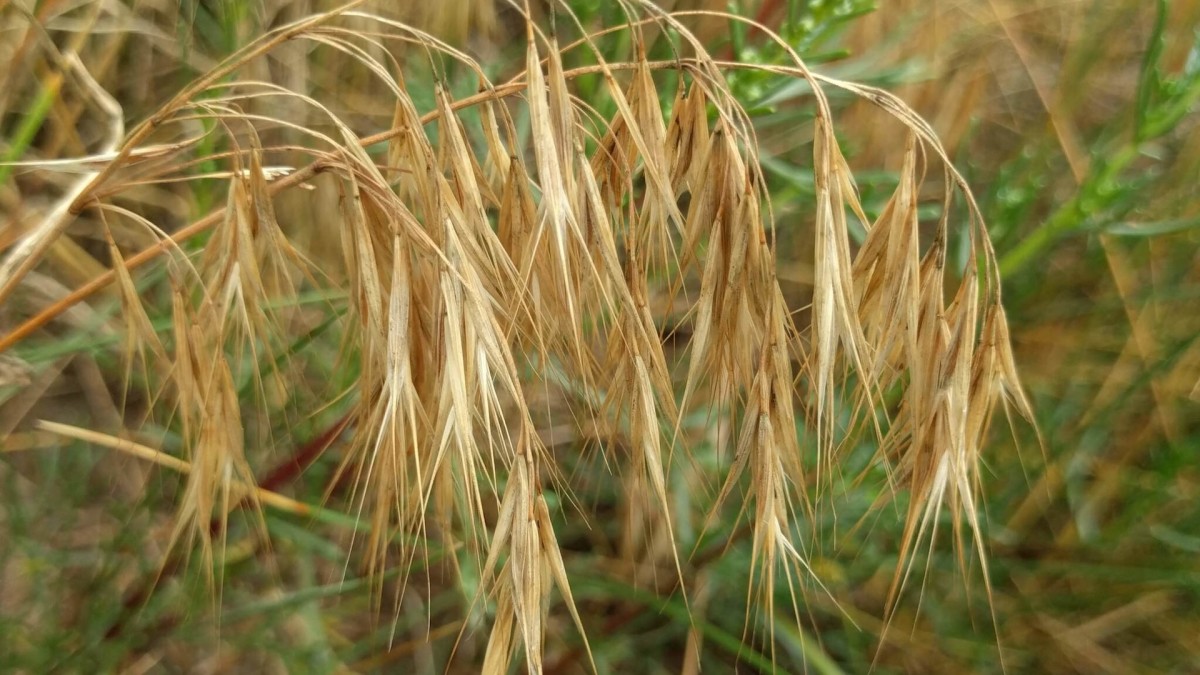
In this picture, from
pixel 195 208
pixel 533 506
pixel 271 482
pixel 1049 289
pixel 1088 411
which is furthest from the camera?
pixel 1049 289

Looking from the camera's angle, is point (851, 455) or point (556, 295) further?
point (851, 455)

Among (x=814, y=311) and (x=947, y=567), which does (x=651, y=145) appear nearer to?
(x=814, y=311)

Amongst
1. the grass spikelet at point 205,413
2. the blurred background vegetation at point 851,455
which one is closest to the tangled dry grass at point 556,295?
the grass spikelet at point 205,413

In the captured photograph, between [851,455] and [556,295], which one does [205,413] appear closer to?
[556,295]

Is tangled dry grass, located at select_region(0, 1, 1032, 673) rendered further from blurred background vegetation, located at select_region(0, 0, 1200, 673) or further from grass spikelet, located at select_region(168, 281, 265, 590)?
blurred background vegetation, located at select_region(0, 0, 1200, 673)

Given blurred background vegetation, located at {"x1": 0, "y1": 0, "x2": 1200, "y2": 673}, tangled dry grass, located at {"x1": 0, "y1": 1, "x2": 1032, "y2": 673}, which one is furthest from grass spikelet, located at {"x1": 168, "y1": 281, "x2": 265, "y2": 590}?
blurred background vegetation, located at {"x1": 0, "y1": 0, "x2": 1200, "y2": 673}

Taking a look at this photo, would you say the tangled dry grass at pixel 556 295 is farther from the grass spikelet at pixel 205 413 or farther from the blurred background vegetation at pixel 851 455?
the blurred background vegetation at pixel 851 455

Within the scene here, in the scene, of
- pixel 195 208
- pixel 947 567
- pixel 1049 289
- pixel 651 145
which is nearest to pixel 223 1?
pixel 195 208

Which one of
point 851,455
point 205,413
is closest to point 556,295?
point 205,413

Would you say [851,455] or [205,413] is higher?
[205,413]
